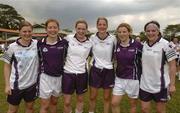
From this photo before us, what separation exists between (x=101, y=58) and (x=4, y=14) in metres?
99.3

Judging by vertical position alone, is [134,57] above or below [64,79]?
above

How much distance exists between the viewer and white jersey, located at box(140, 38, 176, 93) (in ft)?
23.6

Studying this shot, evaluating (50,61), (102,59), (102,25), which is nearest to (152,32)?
(102,25)

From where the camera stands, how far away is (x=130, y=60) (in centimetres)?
771

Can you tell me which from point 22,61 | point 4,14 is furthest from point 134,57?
point 4,14

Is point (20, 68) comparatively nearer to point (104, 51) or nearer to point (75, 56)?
point (75, 56)

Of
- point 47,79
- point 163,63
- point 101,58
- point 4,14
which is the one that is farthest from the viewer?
point 4,14

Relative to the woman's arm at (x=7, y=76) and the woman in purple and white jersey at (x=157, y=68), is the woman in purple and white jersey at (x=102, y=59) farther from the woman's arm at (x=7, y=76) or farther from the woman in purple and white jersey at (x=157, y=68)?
the woman's arm at (x=7, y=76)

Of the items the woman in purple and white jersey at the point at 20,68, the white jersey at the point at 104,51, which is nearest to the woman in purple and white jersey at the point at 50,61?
the woman in purple and white jersey at the point at 20,68

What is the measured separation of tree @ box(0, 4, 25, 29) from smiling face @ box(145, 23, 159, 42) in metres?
98.3

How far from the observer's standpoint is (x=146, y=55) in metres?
7.30

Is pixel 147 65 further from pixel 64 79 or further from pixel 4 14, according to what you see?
pixel 4 14

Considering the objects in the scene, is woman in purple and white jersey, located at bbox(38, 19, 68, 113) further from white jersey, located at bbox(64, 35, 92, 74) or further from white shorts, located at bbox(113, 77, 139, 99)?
white shorts, located at bbox(113, 77, 139, 99)

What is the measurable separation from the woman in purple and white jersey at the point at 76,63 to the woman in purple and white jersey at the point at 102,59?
0.21 meters
